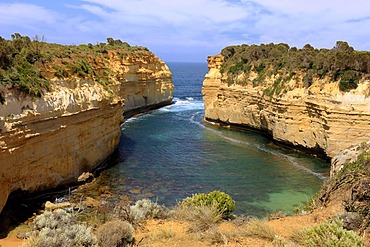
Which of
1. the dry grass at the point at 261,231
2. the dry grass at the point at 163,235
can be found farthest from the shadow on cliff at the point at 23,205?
the dry grass at the point at 261,231

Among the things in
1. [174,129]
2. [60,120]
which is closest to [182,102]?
[174,129]

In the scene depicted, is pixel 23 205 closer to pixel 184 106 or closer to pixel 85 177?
pixel 85 177

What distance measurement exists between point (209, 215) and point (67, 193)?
11815 mm

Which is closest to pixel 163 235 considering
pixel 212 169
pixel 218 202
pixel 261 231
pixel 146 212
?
pixel 261 231

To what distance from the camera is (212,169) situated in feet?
82.7

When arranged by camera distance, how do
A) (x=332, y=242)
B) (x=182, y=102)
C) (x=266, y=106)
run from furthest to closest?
(x=182, y=102) < (x=266, y=106) < (x=332, y=242)

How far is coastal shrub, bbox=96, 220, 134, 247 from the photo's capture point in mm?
9234

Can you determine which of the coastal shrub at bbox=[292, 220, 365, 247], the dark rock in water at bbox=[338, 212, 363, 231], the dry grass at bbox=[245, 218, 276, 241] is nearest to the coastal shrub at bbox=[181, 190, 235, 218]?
the dry grass at bbox=[245, 218, 276, 241]

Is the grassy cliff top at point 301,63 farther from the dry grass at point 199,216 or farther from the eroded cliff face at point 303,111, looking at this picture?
the dry grass at point 199,216

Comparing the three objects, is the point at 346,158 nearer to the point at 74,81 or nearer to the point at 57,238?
the point at 57,238

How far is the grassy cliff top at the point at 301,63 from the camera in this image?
27.4 metres

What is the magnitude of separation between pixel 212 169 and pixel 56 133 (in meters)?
10.8

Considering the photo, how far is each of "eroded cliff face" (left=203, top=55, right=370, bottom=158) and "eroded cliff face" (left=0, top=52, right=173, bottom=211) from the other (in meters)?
13.9

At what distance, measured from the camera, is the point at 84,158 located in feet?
73.8
